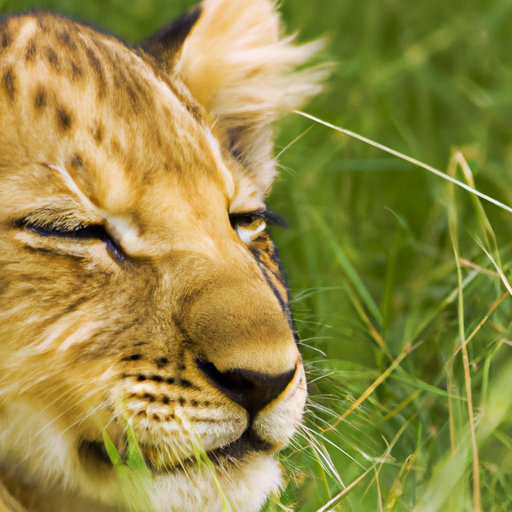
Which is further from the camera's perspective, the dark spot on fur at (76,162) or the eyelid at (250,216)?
the eyelid at (250,216)

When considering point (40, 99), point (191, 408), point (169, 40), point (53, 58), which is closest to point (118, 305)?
point (191, 408)

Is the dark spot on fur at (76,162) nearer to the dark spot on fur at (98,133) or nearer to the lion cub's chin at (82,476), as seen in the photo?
the dark spot on fur at (98,133)

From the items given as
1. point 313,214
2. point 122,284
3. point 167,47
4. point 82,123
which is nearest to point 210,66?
point 167,47

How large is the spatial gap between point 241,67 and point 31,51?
92 cm

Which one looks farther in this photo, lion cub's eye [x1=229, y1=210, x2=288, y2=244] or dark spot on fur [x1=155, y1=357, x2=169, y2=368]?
lion cub's eye [x1=229, y1=210, x2=288, y2=244]

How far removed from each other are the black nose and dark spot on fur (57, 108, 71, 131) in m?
0.67

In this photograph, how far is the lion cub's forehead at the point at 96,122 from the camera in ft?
6.13

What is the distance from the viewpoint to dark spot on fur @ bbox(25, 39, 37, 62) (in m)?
1.96

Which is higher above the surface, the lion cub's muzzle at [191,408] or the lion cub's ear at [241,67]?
the lion cub's ear at [241,67]

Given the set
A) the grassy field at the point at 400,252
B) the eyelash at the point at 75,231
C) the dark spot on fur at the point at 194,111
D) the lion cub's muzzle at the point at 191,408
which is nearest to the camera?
the lion cub's muzzle at the point at 191,408

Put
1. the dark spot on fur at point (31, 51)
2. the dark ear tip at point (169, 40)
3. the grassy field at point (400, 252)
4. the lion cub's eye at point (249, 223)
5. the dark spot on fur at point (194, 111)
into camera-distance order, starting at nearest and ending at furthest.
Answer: the dark spot on fur at point (31, 51)
the grassy field at point (400, 252)
the dark spot on fur at point (194, 111)
the lion cub's eye at point (249, 223)
the dark ear tip at point (169, 40)

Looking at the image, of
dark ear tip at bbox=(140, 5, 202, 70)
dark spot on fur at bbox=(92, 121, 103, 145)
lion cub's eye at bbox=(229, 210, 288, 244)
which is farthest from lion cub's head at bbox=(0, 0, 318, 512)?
dark ear tip at bbox=(140, 5, 202, 70)

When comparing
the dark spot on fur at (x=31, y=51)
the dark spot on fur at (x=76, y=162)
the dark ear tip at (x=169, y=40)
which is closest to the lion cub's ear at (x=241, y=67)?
the dark ear tip at (x=169, y=40)

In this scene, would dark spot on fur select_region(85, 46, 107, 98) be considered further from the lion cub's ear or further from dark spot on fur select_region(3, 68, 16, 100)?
the lion cub's ear
